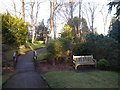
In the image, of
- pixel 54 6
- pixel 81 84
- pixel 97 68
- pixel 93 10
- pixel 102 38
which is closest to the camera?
pixel 81 84

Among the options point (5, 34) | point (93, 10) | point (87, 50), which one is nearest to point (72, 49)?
point (87, 50)

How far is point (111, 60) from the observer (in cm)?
938

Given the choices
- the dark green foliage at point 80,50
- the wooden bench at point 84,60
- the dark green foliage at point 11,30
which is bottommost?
the wooden bench at point 84,60

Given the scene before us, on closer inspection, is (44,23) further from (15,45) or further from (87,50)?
(87,50)

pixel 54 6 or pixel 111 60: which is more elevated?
pixel 54 6

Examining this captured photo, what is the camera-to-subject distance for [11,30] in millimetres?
15383

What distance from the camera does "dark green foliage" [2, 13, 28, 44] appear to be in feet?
49.0

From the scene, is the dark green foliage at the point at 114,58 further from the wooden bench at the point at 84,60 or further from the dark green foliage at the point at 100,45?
the wooden bench at the point at 84,60

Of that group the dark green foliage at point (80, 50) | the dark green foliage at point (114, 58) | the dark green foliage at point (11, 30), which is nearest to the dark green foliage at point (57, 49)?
the dark green foliage at point (80, 50)

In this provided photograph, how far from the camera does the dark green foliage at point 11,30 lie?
588 inches

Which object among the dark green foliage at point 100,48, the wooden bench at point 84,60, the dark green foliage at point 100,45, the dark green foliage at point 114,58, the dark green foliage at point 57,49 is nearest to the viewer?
the dark green foliage at point 114,58

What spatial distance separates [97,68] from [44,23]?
37.5 meters

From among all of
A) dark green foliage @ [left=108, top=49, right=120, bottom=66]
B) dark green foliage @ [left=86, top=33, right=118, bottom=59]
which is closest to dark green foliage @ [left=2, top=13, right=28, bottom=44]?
dark green foliage @ [left=86, top=33, right=118, bottom=59]

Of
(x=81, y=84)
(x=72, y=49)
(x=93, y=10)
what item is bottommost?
(x=81, y=84)
